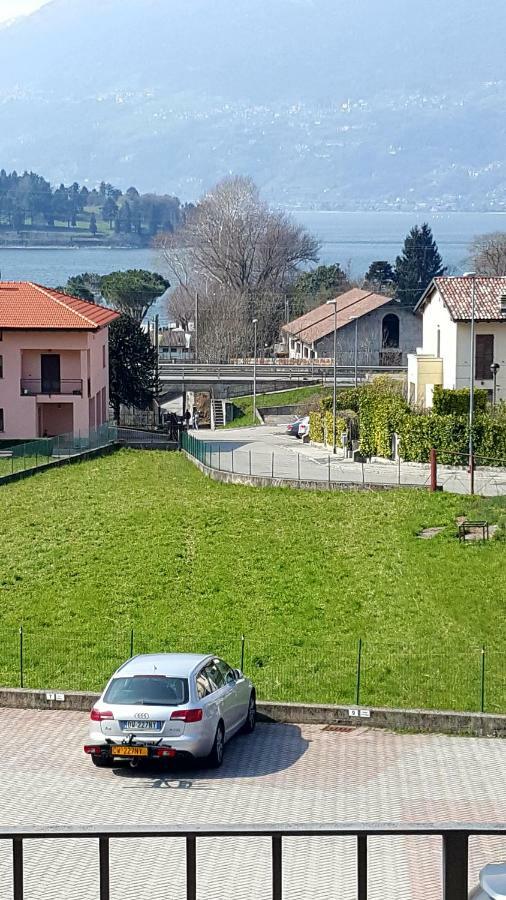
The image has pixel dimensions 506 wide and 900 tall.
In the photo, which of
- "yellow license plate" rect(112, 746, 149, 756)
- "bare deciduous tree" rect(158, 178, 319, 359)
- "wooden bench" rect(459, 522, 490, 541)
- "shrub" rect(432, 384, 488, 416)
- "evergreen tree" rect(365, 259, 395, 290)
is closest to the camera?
"yellow license plate" rect(112, 746, 149, 756)

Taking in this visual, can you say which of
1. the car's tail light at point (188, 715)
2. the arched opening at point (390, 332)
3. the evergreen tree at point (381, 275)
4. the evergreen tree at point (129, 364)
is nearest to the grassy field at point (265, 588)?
the car's tail light at point (188, 715)

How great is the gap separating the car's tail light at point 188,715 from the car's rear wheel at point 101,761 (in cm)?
91

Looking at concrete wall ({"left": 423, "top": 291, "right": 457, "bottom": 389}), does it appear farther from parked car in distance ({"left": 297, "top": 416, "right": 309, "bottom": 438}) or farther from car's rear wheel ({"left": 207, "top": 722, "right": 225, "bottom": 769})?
car's rear wheel ({"left": 207, "top": 722, "right": 225, "bottom": 769})

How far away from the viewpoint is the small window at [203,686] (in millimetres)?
15647

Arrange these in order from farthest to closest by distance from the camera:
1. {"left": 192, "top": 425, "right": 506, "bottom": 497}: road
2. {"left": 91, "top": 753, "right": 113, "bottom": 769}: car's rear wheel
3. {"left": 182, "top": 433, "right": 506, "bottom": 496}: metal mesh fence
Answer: {"left": 192, "top": 425, "right": 506, "bottom": 497}: road → {"left": 182, "top": 433, "right": 506, "bottom": 496}: metal mesh fence → {"left": 91, "top": 753, "right": 113, "bottom": 769}: car's rear wheel

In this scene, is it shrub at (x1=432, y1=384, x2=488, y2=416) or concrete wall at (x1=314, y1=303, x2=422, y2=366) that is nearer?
shrub at (x1=432, y1=384, x2=488, y2=416)

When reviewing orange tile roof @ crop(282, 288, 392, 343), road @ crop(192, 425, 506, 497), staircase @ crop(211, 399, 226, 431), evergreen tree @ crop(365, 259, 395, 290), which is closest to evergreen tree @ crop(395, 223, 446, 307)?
evergreen tree @ crop(365, 259, 395, 290)

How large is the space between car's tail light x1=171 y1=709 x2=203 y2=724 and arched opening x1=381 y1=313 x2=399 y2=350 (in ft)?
283

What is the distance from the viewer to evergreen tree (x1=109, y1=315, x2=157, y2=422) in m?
69.1

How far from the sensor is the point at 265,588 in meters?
25.6

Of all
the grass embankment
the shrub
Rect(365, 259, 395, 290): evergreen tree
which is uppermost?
Rect(365, 259, 395, 290): evergreen tree

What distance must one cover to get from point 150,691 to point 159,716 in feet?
1.27

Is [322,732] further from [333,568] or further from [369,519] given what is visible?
[369,519]

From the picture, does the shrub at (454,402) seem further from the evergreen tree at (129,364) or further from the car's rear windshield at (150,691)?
the car's rear windshield at (150,691)
